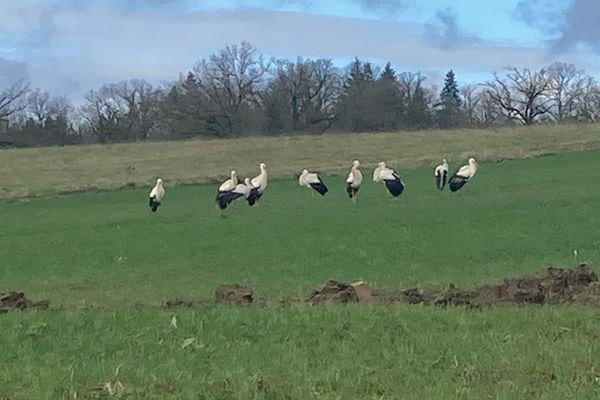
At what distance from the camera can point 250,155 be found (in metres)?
63.5

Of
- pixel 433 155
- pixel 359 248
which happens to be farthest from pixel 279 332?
pixel 433 155

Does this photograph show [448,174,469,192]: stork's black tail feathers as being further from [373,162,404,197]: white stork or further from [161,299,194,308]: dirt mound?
[161,299,194,308]: dirt mound

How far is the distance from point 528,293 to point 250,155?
2059 inches

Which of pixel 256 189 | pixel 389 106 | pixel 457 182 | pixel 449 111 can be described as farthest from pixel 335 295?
pixel 449 111

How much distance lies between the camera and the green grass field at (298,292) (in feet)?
23.7

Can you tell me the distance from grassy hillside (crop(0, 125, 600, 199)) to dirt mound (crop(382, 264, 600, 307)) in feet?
131

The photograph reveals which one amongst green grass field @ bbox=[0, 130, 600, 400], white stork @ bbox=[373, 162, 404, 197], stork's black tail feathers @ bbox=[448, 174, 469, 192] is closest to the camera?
green grass field @ bbox=[0, 130, 600, 400]

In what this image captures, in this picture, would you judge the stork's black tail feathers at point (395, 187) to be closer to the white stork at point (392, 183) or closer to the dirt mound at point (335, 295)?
the white stork at point (392, 183)

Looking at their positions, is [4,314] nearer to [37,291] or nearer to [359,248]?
[37,291]

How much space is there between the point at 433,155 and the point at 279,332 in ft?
167

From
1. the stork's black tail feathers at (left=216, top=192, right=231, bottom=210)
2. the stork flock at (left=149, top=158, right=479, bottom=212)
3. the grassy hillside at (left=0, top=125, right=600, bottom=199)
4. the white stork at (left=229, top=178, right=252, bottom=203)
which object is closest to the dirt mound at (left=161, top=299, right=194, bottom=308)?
the stork's black tail feathers at (left=216, top=192, right=231, bottom=210)

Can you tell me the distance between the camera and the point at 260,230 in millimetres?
28688

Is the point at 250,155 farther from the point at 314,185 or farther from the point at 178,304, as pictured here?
the point at 178,304

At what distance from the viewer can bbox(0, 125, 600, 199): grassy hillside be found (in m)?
54.8
